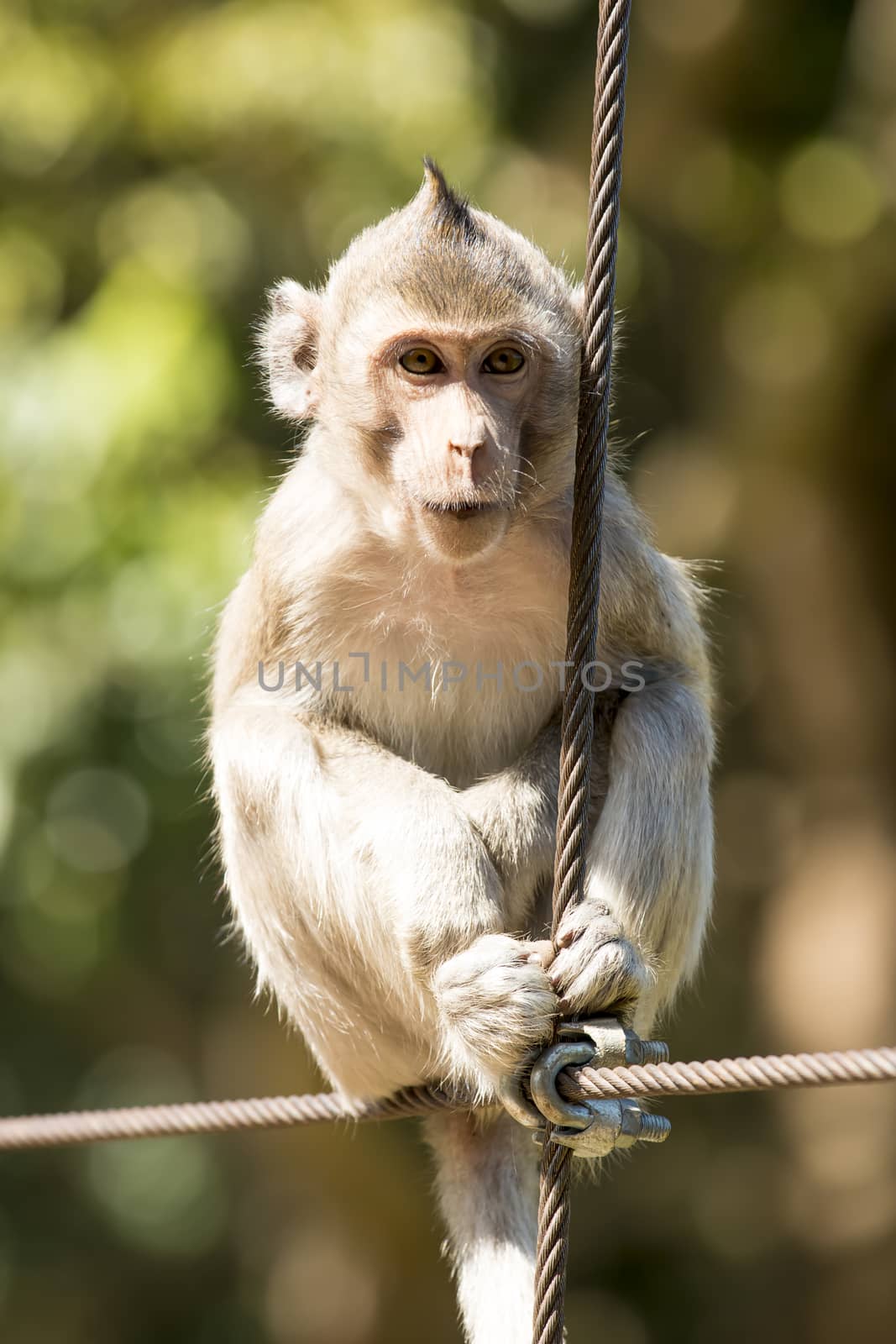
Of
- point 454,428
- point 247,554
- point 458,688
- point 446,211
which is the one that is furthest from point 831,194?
point 454,428

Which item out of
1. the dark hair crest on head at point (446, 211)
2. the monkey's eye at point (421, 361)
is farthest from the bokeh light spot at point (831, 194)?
the monkey's eye at point (421, 361)

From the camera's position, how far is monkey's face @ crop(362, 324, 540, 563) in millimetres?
3900

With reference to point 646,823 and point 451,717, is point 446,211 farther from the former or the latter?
point 646,823

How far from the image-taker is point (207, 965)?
9445 mm

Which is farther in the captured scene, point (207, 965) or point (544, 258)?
point (207, 965)

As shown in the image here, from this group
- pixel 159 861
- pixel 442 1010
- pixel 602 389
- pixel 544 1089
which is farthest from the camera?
pixel 159 861

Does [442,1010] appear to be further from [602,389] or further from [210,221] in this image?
[210,221]

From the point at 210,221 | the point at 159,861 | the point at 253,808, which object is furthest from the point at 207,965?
the point at 253,808

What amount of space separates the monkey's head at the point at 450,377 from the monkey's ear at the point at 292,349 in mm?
216

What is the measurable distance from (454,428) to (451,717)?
1.02 m

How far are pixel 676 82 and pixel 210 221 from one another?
3161 millimetres

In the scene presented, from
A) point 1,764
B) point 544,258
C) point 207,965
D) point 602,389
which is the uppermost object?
point 544,258


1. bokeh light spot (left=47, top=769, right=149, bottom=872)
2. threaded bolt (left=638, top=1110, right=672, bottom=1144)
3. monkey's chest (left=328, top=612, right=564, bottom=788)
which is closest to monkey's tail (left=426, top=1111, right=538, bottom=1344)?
threaded bolt (left=638, top=1110, right=672, bottom=1144)

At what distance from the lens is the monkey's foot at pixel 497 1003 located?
3664 millimetres
